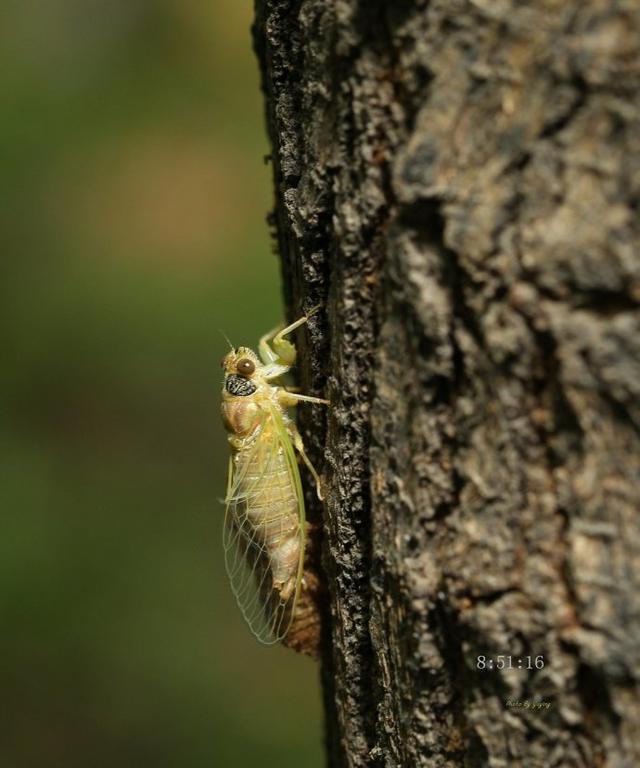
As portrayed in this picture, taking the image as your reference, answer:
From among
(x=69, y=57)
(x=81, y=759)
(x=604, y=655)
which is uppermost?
(x=69, y=57)

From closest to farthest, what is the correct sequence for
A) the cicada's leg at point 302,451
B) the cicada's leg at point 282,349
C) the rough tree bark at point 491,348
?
the rough tree bark at point 491,348 → the cicada's leg at point 302,451 → the cicada's leg at point 282,349

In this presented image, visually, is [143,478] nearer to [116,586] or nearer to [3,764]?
[116,586]

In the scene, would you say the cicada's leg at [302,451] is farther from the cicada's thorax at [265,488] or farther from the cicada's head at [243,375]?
the cicada's head at [243,375]

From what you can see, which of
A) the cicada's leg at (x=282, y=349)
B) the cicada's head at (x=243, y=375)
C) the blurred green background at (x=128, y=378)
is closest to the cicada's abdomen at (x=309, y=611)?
the cicada's leg at (x=282, y=349)

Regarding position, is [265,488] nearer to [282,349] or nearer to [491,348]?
[282,349]

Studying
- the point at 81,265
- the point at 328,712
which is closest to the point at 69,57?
the point at 81,265

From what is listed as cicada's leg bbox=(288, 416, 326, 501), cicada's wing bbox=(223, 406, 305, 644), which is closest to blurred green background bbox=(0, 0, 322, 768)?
cicada's wing bbox=(223, 406, 305, 644)
